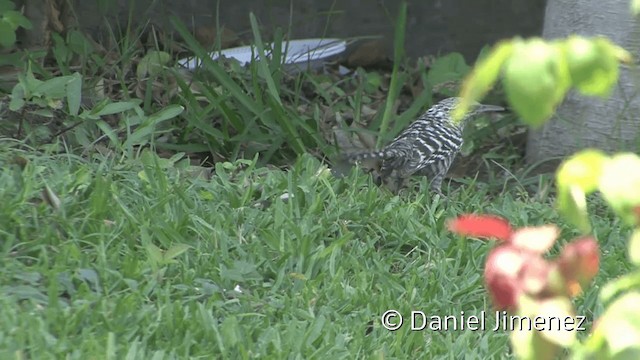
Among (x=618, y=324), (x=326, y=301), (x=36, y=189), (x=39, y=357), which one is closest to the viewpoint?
(x=618, y=324)

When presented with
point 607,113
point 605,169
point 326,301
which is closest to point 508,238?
point 605,169

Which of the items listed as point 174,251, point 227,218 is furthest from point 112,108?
point 174,251

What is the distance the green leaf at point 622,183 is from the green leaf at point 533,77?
0.13 metres

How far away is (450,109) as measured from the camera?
5.64 metres

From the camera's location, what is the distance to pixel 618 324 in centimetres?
139

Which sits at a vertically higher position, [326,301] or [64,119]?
[64,119]

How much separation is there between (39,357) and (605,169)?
6.98 feet

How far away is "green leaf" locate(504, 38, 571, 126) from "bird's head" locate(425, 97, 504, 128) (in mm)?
4041

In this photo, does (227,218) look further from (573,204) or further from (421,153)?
(573,204)

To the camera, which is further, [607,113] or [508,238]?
[607,113]

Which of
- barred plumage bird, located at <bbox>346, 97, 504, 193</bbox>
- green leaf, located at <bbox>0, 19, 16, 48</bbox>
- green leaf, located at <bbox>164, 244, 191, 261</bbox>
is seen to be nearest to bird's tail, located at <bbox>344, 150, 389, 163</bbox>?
barred plumage bird, located at <bbox>346, 97, 504, 193</bbox>

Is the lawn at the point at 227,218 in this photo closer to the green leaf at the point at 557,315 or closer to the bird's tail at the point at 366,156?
the bird's tail at the point at 366,156

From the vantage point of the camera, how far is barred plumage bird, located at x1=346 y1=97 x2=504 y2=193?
5.18 metres

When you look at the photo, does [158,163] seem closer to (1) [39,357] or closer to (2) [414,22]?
(1) [39,357]
